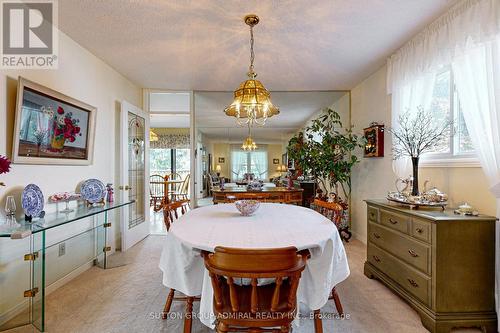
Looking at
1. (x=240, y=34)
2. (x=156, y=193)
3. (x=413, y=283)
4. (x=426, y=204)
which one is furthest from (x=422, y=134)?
(x=156, y=193)

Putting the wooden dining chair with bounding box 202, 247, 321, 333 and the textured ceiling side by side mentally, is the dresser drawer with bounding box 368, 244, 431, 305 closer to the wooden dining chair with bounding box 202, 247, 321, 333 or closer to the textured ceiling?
the wooden dining chair with bounding box 202, 247, 321, 333

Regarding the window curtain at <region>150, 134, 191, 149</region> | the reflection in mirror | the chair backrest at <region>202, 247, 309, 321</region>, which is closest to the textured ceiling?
the reflection in mirror

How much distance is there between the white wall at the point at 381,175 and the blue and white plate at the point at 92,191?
3491 mm

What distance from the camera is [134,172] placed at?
12.7 ft

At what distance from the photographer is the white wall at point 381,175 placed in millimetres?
1992

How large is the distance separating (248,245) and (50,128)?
2.22 m

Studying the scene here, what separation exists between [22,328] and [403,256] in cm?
302

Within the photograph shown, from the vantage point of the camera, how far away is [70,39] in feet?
8.44

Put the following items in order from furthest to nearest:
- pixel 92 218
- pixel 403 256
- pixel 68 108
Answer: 1. pixel 92 218
2. pixel 68 108
3. pixel 403 256

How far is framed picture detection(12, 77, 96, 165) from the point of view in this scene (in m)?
1.98

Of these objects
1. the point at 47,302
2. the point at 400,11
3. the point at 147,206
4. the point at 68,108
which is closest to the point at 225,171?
the point at 147,206

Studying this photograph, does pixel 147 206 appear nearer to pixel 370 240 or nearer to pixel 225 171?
pixel 225 171

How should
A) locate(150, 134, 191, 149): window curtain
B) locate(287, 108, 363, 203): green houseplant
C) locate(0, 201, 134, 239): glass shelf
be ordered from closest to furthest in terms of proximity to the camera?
locate(0, 201, 134, 239): glass shelf
locate(287, 108, 363, 203): green houseplant
locate(150, 134, 191, 149): window curtain

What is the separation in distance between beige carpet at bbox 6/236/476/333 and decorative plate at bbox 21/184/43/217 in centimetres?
84
